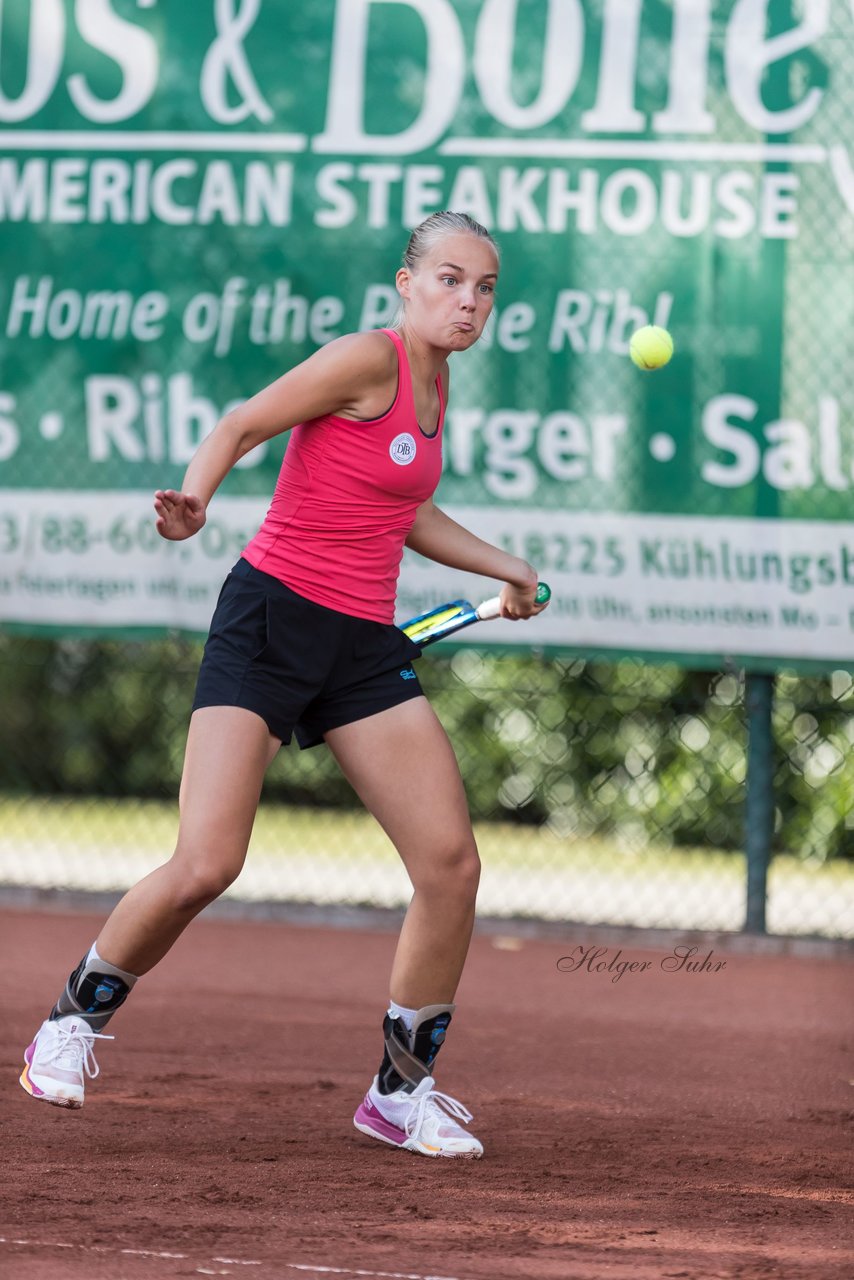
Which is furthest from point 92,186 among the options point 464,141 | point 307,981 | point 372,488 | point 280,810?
point 280,810

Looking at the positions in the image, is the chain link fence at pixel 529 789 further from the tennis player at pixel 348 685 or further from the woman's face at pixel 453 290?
the woman's face at pixel 453 290

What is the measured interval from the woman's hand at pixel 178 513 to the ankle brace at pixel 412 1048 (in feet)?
3.91

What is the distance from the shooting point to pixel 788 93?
6.46 m

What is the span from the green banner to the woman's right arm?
2.81 meters

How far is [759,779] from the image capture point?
6.64 meters

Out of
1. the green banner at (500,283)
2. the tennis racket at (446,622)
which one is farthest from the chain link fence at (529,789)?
the tennis racket at (446,622)

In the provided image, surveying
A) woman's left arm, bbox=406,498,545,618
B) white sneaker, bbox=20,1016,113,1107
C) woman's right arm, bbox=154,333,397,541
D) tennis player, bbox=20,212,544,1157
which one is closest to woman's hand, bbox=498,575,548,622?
woman's left arm, bbox=406,498,545,618

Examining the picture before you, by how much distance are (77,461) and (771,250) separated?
8.88 ft

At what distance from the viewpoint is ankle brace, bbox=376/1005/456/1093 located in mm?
4039

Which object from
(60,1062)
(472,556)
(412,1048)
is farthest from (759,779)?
(60,1062)

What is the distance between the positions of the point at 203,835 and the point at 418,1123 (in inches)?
31.6

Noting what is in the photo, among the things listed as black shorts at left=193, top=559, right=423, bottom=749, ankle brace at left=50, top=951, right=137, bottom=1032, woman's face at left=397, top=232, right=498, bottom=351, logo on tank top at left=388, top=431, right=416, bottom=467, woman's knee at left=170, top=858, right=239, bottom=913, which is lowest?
ankle brace at left=50, top=951, right=137, bottom=1032

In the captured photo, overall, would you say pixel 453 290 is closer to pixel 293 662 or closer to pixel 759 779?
pixel 293 662

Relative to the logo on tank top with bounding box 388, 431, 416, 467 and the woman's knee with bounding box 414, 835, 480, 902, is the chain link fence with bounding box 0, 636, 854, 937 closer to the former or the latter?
the woman's knee with bounding box 414, 835, 480, 902
